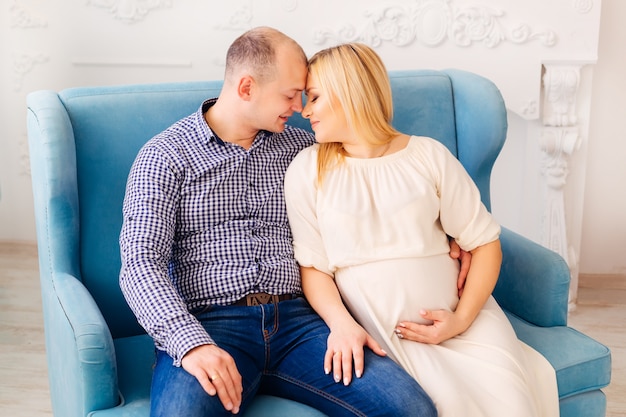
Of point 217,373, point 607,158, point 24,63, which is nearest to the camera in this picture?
point 217,373

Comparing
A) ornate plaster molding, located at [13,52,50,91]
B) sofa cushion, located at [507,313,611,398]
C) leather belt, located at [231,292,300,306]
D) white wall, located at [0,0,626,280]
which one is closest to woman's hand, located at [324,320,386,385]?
leather belt, located at [231,292,300,306]

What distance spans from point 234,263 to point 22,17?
6.40ft

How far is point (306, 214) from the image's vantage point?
1766 mm

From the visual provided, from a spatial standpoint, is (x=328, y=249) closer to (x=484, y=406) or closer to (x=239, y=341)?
(x=239, y=341)

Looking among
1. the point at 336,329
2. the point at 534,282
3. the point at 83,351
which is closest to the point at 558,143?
the point at 534,282

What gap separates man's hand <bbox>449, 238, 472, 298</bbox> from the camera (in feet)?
5.89

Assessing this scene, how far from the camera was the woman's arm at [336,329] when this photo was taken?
1.55 metres

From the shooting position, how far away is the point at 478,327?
5.58 feet

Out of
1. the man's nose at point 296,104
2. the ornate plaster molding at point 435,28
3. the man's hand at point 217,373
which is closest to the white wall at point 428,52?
the ornate plaster molding at point 435,28

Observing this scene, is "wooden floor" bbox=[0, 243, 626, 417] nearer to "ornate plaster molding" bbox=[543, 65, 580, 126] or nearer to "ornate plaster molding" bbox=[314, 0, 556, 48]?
"ornate plaster molding" bbox=[543, 65, 580, 126]

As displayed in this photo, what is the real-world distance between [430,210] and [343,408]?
0.49 m

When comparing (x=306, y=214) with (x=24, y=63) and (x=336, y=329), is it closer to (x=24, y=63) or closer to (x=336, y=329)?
(x=336, y=329)

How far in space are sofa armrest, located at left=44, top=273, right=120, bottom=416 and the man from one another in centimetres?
9

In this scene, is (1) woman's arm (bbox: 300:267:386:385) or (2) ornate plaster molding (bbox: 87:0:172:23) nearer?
(1) woman's arm (bbox: 300:267:386:385)
